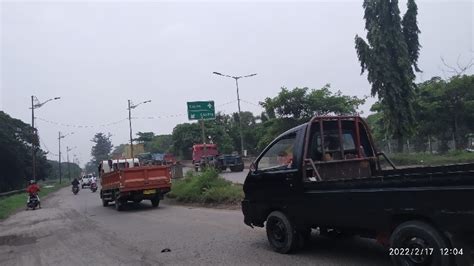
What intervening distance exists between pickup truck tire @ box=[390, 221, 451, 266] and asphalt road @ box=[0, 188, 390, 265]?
3.51 feet

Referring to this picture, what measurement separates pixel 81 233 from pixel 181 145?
6468 centimetres

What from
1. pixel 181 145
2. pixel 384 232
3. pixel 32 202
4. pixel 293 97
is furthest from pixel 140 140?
Answer: pixel 384 232

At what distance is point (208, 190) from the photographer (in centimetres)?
1839

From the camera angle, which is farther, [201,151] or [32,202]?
[201,151]

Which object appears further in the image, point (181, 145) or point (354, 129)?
point (181, 145)

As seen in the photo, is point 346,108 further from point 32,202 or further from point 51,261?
point 51,261

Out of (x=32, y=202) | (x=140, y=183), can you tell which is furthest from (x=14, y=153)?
(x=140, y=183)

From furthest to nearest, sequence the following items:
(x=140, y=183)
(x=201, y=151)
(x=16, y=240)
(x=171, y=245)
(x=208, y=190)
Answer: (x=201, y=151) < (x=140, y=183) < (x=208, y=190) < (x=16, y=240) < (x=171, y=245)

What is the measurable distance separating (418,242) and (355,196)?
1111 mm

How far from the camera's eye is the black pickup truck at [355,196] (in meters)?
5.22

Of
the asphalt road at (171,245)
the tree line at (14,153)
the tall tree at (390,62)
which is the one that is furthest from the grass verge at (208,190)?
the tree line at (14,153)

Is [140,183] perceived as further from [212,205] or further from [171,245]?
[171,245]

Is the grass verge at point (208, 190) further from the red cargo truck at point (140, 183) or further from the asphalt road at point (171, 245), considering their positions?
the asphalt road at point (171, 245)

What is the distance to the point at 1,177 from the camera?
179ft
